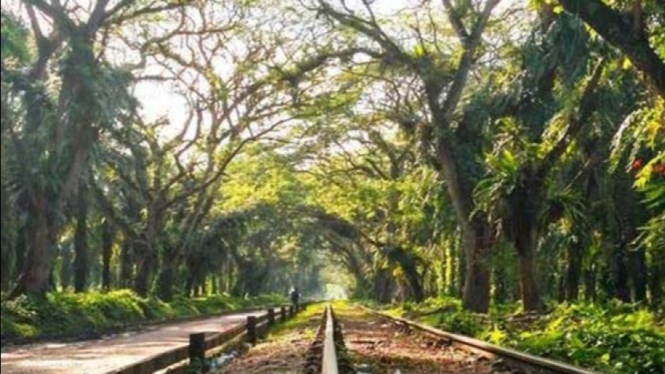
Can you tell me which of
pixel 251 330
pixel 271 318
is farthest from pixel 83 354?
pixel 271 318

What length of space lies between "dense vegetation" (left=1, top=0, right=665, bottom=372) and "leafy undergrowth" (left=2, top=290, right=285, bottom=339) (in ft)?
1.25

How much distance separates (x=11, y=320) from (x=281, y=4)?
12.4 meters

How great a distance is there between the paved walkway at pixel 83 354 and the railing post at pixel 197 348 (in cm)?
65

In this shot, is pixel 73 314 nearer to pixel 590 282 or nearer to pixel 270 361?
pixel 270 361

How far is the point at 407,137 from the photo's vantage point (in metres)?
33.1

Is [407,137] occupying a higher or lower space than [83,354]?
higher

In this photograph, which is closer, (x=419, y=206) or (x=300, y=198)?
(x=419, y=206)

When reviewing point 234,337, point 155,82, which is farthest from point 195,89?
point 234,337

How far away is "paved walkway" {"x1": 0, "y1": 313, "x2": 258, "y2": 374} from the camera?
1266 centimetres

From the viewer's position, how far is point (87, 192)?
108 ft

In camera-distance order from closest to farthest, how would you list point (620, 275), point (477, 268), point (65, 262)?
point (477, 268), point (620, 275), point (65, 262)

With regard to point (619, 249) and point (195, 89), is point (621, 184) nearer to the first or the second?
point (619, 249)

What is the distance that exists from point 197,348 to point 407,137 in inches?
899

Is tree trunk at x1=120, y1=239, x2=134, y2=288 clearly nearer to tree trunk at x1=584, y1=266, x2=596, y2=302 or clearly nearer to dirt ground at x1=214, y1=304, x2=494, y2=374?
tree trunk at x1=584, y1=266, x2=596, y2=302
